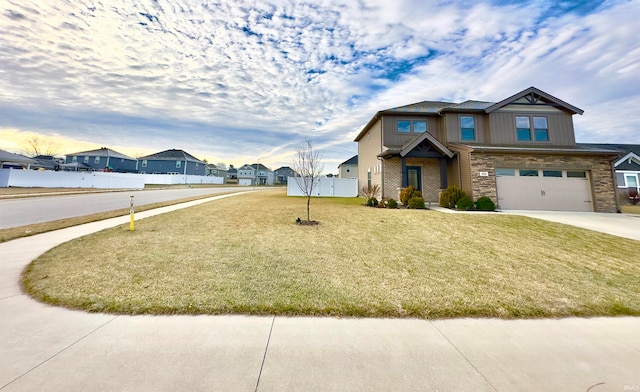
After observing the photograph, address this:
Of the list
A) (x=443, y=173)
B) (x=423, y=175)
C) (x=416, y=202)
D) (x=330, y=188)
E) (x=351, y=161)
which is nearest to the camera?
(x=416, y=202)

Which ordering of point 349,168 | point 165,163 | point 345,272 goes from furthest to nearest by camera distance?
point 165,163, point 349,168, point 345,272

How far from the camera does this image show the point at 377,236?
7.88m

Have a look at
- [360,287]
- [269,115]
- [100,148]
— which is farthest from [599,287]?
[100,148]

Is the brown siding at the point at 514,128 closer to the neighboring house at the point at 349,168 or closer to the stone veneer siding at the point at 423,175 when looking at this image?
the stone veneer siding at the point at 423,175

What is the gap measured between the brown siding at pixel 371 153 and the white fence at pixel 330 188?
1.09 m

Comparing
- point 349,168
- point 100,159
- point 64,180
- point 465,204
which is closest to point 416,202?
point 465,204

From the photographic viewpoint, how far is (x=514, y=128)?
54.4 feet

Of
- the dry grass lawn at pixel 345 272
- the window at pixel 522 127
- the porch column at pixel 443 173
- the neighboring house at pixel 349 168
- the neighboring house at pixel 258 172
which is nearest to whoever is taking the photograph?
the dry grass lawn at pixel 345 272

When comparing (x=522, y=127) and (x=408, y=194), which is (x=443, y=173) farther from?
(x=522, y=127)

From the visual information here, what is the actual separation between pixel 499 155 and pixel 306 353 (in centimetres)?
1661

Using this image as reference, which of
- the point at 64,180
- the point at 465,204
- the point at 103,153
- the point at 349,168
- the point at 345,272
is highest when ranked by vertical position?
the point at 103,153

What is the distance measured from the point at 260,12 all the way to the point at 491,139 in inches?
658

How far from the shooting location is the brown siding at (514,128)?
1641cm

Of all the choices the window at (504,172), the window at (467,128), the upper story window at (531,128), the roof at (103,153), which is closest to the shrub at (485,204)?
the window at (504,172)
